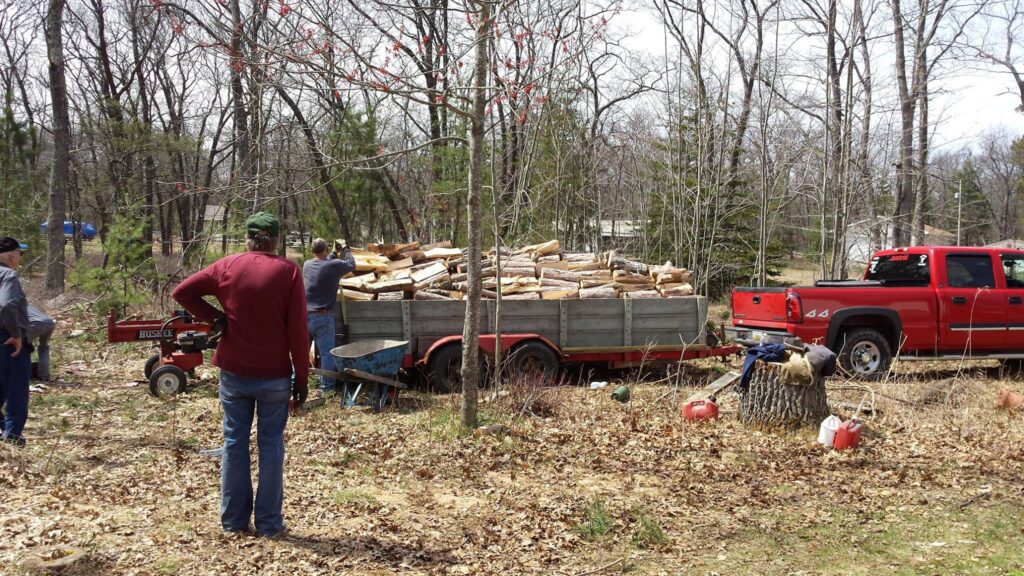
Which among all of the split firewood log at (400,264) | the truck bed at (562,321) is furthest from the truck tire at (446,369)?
the split firewood log at (400,264)

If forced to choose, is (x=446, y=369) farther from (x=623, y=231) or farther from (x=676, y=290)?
(x=623, y=231)

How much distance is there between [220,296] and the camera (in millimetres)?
4320

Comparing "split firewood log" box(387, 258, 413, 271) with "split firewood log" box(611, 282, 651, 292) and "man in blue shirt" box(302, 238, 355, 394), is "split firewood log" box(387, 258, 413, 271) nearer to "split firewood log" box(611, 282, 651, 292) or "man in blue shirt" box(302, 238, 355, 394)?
"man in blue shirt" box(302, 238, 355, 394)

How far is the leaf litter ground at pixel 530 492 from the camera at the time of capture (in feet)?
14.4

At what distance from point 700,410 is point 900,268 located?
535 cm

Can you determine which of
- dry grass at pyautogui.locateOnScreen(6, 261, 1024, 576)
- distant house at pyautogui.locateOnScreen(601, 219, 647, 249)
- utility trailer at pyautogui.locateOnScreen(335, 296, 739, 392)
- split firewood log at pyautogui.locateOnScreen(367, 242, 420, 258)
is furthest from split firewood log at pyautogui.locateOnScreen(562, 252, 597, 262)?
distant house at pyautogui.locateOnScreen(601, 219, 647, 249)

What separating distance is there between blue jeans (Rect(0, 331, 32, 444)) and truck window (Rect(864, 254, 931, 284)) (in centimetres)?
1096

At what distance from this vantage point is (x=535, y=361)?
9477 mm

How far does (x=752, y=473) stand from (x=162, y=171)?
24525 mm

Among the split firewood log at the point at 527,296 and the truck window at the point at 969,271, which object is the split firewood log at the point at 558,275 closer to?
the split firewood log at the point at 527,296

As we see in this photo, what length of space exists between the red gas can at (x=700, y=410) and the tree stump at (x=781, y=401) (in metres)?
0.36

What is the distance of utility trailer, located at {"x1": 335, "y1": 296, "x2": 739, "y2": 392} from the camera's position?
30.0 ft

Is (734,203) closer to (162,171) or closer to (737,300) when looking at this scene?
(737,300)

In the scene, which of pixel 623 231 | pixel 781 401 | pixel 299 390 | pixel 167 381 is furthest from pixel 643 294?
pixel 623 231
